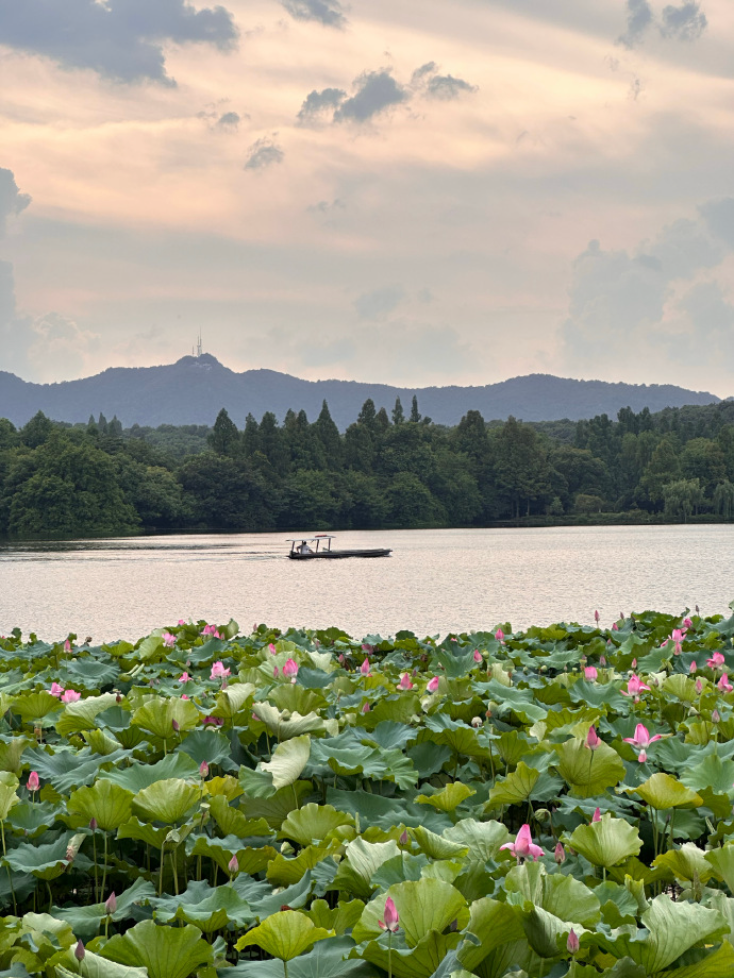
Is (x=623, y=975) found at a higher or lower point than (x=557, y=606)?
higher

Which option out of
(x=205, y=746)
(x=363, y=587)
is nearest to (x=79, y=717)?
(x=205, y=746)

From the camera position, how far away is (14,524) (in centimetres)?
9938

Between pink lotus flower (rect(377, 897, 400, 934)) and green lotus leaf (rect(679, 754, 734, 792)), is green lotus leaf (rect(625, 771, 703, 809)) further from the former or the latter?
pink lotus flower (rect(377, 897, 400, 934))

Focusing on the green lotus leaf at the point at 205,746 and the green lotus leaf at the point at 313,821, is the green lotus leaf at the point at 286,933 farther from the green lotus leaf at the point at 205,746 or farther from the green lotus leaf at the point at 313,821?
the green lotus leaf at the point at 205,746

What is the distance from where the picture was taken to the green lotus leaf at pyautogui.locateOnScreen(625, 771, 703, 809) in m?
2.70

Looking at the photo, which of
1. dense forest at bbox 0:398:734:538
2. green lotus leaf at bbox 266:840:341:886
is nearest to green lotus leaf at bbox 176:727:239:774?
green lotus leaf at bbox 266:840:341:886

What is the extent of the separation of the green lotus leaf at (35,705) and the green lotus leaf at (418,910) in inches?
110

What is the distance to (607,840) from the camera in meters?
2.42

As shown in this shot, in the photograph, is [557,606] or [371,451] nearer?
[557,606]

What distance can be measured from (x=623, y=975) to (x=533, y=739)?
1.84 metres

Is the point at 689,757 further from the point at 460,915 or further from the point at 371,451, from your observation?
the point at 371,451

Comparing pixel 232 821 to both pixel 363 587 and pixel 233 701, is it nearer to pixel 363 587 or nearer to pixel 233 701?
pixel 233 701

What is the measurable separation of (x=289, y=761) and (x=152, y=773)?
1.41ft

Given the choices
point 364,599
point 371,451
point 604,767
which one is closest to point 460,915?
point 604,767
